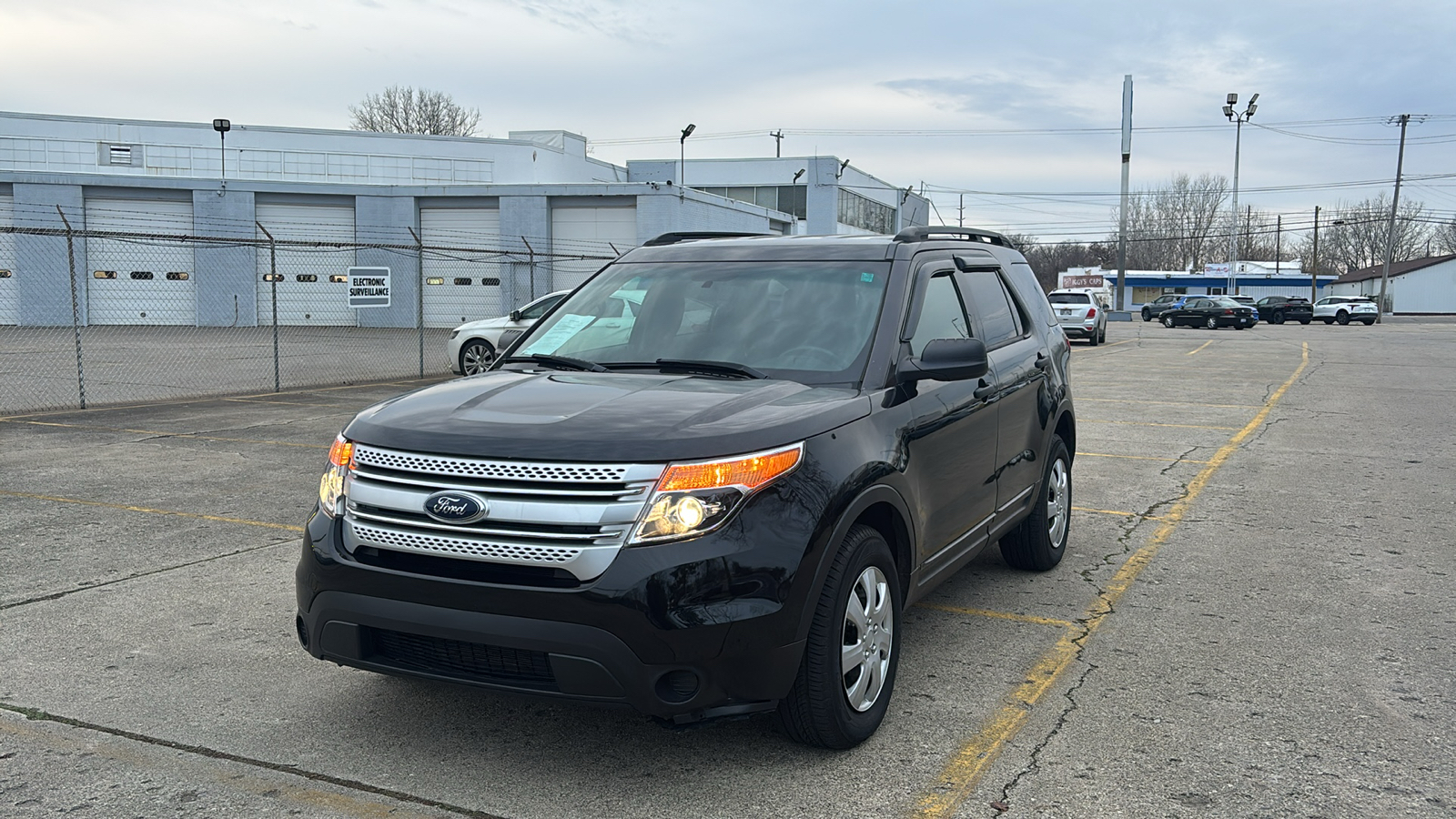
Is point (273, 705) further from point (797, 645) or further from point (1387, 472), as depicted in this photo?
point (1387, 472)

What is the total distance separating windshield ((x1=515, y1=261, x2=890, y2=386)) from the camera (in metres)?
4.44

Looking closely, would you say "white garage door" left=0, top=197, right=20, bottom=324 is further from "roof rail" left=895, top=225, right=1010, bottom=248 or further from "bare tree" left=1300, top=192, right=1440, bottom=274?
"bare tree" left=1300, top=192, right=1440, bottom=274

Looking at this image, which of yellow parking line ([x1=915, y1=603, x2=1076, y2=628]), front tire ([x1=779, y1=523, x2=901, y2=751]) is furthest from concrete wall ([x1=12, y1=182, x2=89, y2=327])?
front tire ([x1=779, y1=523, x2=901, y2=751])

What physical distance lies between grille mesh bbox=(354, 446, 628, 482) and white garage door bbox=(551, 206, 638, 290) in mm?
30938

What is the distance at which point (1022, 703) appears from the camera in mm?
4320

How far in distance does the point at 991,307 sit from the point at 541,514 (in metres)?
3.23

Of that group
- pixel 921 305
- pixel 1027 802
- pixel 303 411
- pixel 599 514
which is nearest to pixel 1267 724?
pixel 1027 802

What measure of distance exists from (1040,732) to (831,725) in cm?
83

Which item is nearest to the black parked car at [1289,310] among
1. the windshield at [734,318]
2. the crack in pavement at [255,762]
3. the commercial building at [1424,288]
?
the commercial building at [1424,288]

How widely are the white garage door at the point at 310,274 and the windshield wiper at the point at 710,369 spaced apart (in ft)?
117

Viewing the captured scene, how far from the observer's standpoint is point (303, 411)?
13.7 m

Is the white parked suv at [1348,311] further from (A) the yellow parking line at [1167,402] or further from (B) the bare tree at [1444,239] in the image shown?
(B) the bare tree at [1444,239]

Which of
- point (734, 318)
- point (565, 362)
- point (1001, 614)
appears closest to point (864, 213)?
point (1001, 614)

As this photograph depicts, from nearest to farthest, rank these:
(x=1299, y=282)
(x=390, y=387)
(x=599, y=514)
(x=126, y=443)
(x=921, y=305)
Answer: (x=599, y=514)
(x=921, y=305)
(x=126, y=443)
(x=390, y=387)
(x=1299, y=282)
